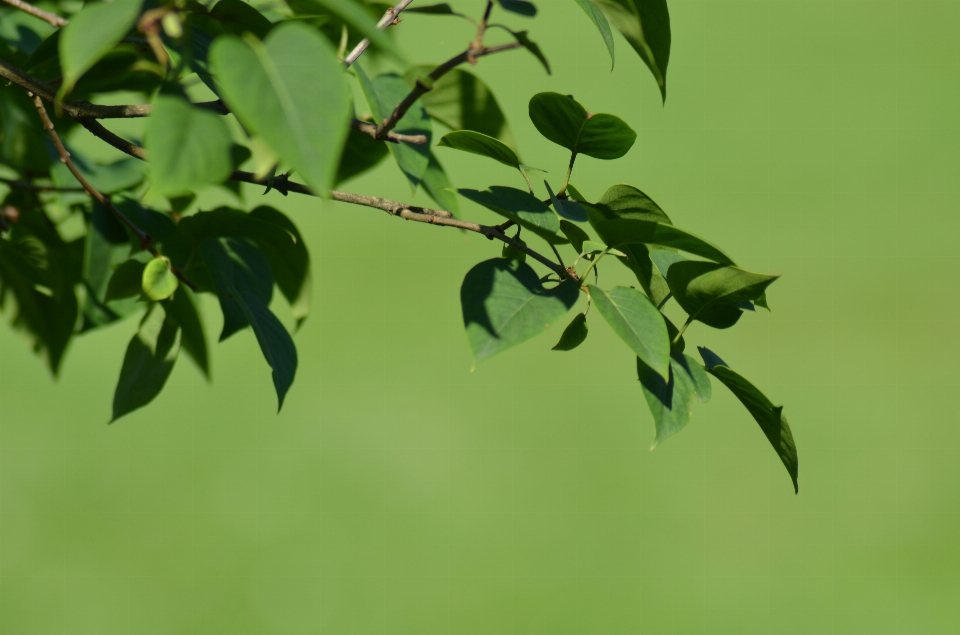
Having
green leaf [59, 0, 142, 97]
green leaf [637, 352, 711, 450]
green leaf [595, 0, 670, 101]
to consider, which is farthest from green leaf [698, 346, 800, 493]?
green leaf [59, 0, 142, 97]

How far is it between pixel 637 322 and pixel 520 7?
12 centimetres

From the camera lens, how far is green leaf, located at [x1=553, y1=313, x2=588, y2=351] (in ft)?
1.08

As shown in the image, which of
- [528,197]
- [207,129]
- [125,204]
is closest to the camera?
[207,129]

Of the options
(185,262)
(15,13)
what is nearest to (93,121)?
(185,262)

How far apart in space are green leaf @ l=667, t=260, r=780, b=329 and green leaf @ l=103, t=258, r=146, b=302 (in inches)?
9.7

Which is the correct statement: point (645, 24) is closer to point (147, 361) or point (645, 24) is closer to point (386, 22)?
point (386, 22)

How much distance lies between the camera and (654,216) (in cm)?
35

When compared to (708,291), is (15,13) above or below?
above

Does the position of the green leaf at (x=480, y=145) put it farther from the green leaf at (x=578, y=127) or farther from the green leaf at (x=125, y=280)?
the green leaf at (x=125, y=280)

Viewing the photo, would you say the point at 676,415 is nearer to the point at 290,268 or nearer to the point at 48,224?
the point at 290,268

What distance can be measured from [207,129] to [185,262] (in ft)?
0.70

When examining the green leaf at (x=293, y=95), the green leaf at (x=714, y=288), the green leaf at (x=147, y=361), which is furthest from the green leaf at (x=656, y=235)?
the green leaf at (x=147, y=361)

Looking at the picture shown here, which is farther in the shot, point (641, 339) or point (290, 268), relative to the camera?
point (290, 268)

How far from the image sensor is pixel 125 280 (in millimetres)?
400
